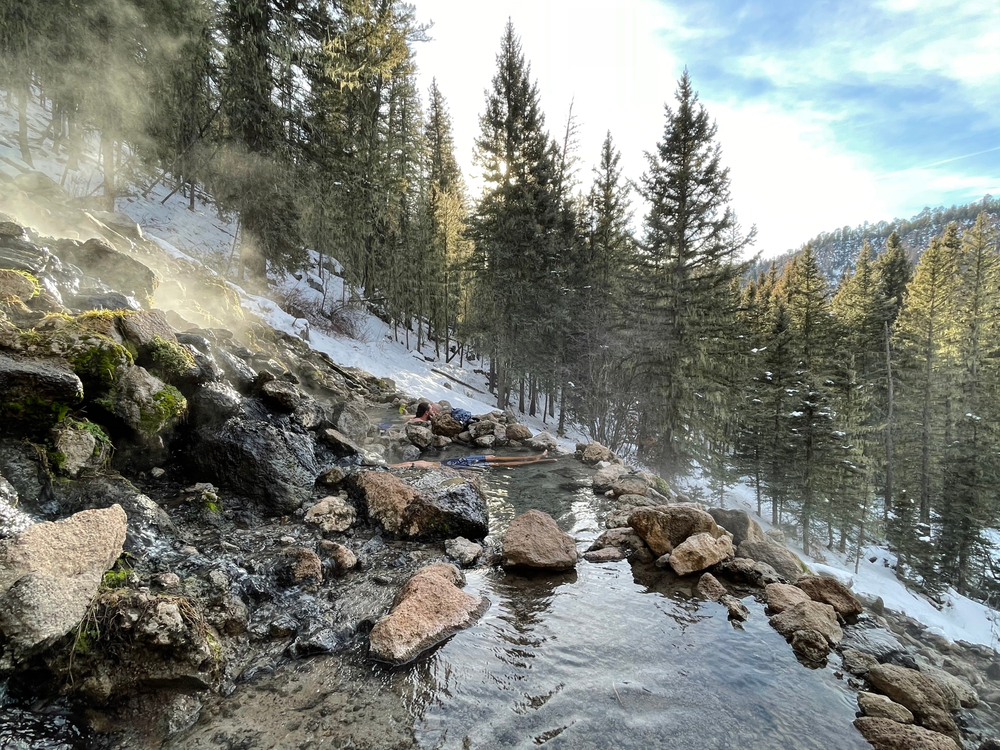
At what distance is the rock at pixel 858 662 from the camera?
355 cm

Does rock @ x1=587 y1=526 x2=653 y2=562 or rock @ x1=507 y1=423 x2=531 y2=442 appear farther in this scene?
rock @ x1=507 y1=423 x2=531 y2=442

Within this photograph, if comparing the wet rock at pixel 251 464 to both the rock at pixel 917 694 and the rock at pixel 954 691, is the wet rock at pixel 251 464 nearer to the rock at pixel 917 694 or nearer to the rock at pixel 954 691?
the rock at pixel 917 694

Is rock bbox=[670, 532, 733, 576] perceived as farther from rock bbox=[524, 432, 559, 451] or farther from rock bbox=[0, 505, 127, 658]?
rock bbox=[524, 432, 559, 451]

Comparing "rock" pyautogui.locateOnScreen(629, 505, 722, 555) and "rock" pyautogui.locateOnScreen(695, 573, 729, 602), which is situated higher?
"rock" pyautogui.locateOnScreen(629, 505, 722, 555)

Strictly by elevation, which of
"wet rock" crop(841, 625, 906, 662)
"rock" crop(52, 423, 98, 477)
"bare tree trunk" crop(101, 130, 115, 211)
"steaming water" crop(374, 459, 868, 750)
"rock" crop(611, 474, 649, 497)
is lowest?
"steaming water" crop(374, 459, 868, 750)

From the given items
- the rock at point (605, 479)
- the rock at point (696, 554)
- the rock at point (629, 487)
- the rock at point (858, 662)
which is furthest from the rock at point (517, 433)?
the rock at point (858, 662)

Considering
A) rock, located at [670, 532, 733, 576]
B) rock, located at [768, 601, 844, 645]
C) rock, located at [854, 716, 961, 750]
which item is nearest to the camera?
rock, located at [854, 716, 961, 750]

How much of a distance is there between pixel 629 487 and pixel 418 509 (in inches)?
170

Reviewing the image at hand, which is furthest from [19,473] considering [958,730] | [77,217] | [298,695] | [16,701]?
[77,217]

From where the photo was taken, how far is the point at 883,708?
122 inches

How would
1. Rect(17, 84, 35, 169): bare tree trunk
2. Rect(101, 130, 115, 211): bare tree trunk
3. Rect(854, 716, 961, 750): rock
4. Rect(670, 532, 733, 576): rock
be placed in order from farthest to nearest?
Rect(101, 130, 115, 211): bare tree trunk, Rect(17, 84, 35, 169): bare tree trunk, Rect(670, 532, 733, 576): rock, Rect(854, 716, 961, 750): rock

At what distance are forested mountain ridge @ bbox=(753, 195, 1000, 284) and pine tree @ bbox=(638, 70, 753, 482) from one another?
383 ft

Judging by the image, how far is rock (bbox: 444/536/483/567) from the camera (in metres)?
5.21

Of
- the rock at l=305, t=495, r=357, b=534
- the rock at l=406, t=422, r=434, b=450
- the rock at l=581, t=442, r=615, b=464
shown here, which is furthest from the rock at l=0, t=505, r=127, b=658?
the rock at l=581, t=442, r=615, b=464
